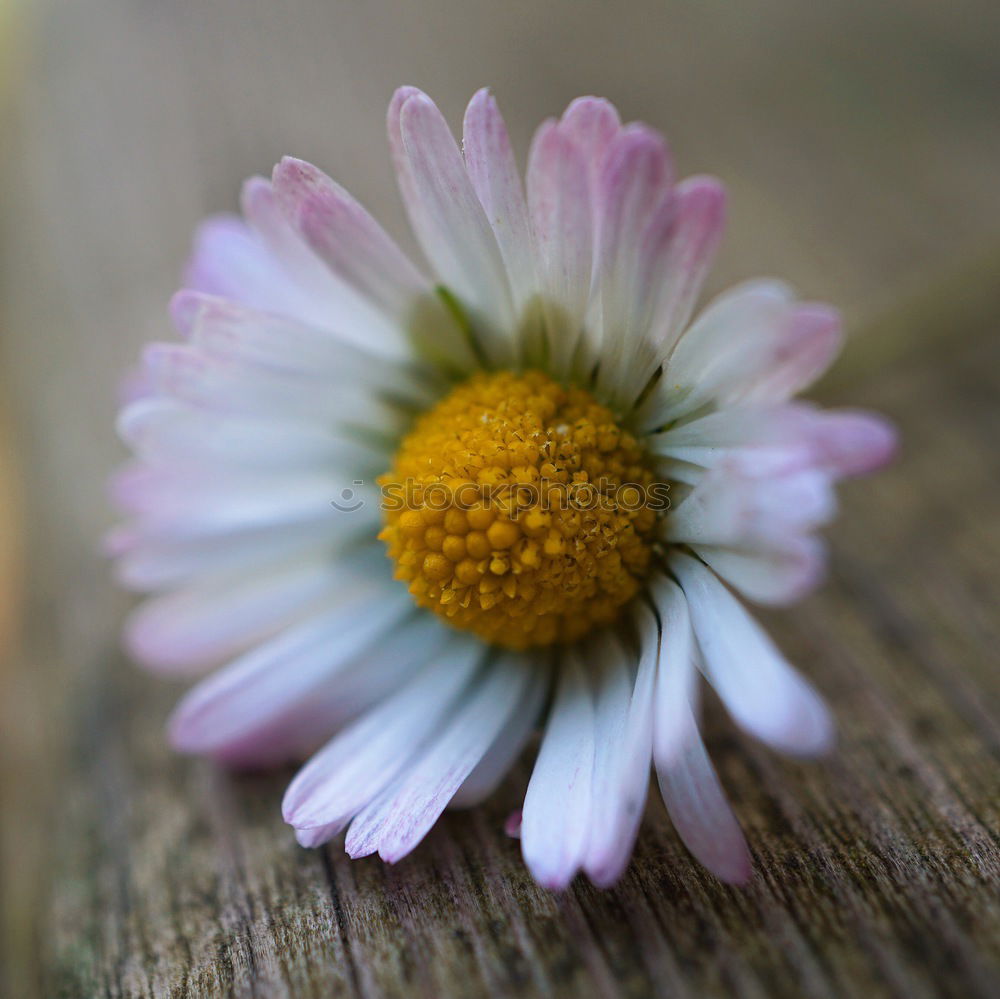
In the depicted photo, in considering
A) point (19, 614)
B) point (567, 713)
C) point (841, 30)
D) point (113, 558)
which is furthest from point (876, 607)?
point (841, 30)

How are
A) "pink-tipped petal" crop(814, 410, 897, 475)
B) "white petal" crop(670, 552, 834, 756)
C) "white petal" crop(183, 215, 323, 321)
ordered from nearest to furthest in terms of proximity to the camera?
"white petal" crop(670, 552, 834, 756), "pink-tipped petal" crop(814, 410, 897, 475), "white petal" crop(183, 215, 323, 321)

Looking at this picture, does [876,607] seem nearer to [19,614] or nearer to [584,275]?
[584,275]

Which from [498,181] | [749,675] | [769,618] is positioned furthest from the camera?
[769,618]

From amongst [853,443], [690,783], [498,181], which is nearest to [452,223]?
[498,181]

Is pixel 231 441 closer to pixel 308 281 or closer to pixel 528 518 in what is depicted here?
pixel 308 281

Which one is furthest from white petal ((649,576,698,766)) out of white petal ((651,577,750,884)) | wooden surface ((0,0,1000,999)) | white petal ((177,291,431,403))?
white petal ((177,291,431,403))

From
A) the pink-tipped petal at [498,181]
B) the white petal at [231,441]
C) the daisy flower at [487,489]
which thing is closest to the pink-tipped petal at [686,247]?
the daisy flower at [487,489]

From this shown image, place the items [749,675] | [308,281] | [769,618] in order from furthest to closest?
[769,618]
[308,281]
[749,675]

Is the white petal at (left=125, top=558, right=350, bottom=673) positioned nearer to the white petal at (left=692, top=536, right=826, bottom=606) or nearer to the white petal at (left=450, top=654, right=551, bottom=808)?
the white petal at (left=450, top=654, right=551, bottom=808)
